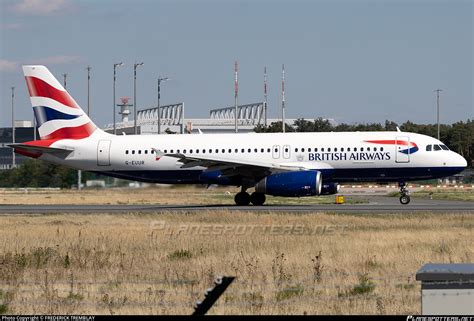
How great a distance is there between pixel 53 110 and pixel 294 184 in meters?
13.8

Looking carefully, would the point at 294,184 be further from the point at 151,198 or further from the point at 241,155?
the point at 151,198

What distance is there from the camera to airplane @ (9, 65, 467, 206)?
4624cm

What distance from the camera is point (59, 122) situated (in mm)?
50375

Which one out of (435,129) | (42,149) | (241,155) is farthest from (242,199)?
(435,129)

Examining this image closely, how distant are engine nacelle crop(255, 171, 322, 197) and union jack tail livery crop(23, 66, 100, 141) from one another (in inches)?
417

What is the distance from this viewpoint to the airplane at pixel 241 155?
46.2 m

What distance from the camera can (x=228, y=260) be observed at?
75.1ft

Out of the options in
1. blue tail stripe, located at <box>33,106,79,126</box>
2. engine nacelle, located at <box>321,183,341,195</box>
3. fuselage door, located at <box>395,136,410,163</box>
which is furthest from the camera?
blue tail stripe, located at <box>33,106,79,126</box>

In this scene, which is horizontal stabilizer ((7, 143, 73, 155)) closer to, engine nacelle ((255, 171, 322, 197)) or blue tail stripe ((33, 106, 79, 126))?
blue tail stripe ((33, 106, 79, 126))

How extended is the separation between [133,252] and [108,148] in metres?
24.8

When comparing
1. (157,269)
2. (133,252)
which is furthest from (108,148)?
(157,269)

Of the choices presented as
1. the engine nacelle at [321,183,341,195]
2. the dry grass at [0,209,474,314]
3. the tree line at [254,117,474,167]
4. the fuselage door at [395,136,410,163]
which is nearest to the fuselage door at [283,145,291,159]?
the engine nacelle at [321,183,341,195]

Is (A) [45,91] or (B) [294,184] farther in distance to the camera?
(A) [45,91]

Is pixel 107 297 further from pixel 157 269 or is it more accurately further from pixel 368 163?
pixel 368 163
